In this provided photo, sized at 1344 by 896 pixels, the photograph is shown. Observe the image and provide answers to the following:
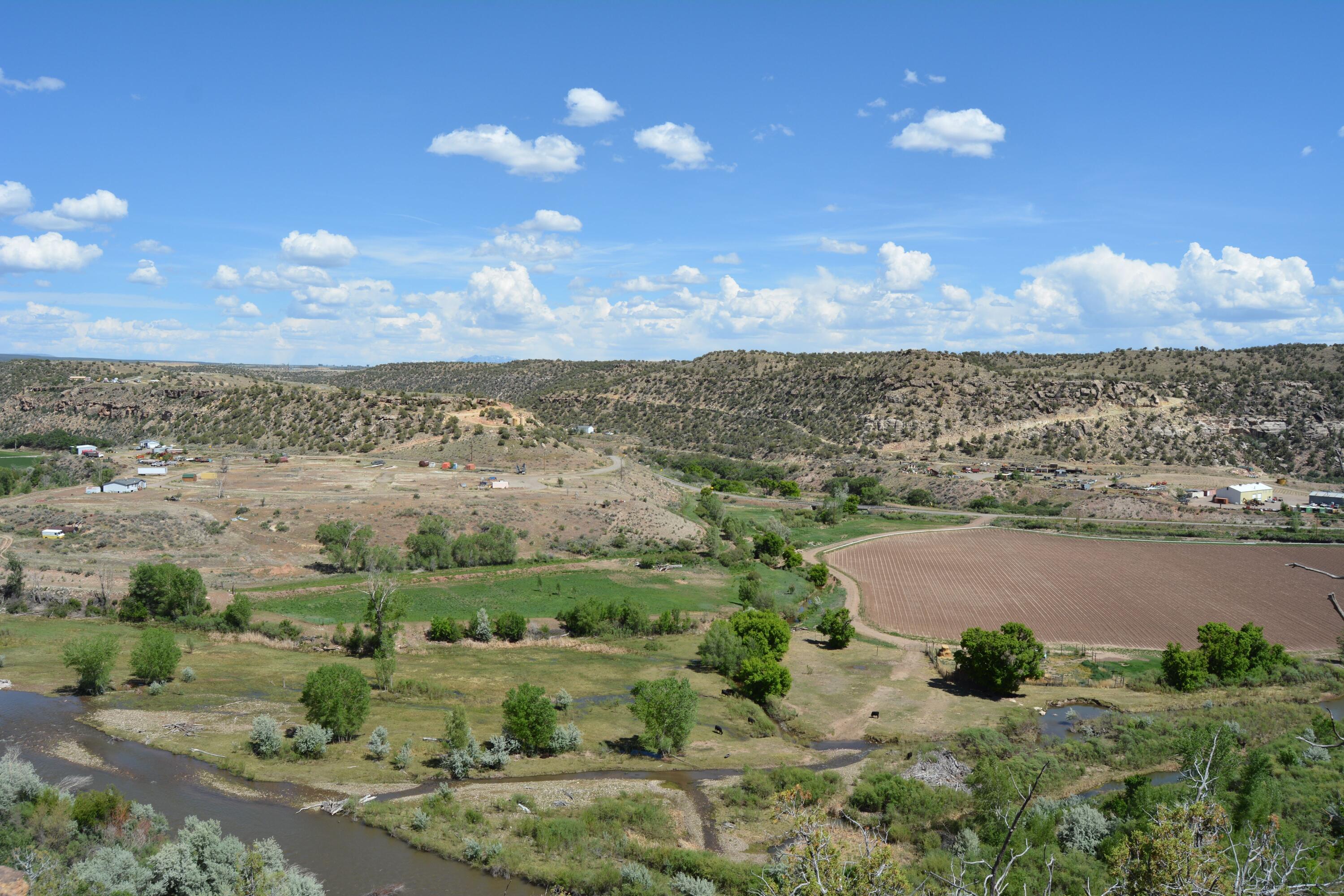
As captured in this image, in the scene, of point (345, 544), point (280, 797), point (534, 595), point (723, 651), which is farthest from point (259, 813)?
point (345, 544)

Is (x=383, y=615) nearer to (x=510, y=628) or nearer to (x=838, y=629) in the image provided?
(x=510, y=628)

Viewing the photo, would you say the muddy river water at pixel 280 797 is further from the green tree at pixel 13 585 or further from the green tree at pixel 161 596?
the green tree at pixel 13 585

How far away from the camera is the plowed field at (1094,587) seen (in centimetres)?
5212

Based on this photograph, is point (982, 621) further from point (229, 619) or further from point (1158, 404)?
point (1158, 404)

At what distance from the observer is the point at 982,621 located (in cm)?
5275

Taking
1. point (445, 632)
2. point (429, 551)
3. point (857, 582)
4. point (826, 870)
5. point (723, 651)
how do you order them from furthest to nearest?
point (857, 582)
point (429, 551)
point (445, 632)
point (723, 651)
point (826, 870)

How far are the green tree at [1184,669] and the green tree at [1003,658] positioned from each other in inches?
272

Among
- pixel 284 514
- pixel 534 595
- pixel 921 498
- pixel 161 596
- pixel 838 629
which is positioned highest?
pixel 284 514

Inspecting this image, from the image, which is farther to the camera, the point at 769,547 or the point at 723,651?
the point at 769,547

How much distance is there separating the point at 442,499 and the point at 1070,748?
52588 mm

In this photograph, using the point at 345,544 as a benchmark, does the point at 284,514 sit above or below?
above

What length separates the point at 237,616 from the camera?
43.6 m

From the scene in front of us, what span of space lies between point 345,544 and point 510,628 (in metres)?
19.1


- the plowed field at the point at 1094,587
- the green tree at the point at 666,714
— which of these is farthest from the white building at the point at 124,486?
the plowed field at the point at 1094,587
